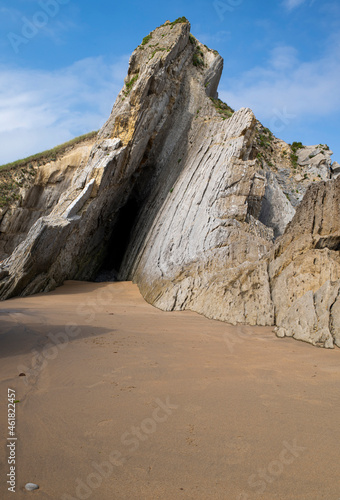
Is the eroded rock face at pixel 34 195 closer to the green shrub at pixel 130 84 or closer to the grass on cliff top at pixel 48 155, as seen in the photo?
the grass on cliff top at pixel 48 155

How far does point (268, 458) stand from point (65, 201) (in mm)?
13719

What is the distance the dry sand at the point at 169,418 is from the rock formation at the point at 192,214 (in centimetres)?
208

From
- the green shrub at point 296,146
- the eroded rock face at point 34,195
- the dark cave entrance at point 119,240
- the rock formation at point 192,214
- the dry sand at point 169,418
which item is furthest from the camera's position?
the eroded rock face at point 34,195

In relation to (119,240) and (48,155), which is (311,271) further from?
(48,155)

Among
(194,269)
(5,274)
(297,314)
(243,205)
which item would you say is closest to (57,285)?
(5,274)

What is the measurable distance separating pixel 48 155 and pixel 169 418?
25598 millimetres

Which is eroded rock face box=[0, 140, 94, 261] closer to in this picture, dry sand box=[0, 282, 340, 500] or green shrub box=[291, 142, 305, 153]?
green shrub box=[291, 142, 305, 153]

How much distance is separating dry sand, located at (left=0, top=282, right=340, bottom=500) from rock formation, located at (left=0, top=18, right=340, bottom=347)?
2.08m

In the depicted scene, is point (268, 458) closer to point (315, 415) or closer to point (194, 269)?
point (315, 415)

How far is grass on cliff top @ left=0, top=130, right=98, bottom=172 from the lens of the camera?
25.6m

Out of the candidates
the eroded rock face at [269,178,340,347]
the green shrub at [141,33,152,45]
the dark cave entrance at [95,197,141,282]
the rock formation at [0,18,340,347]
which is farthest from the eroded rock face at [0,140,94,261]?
the eroded rock face at [269,178,340,347]

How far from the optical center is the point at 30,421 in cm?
276

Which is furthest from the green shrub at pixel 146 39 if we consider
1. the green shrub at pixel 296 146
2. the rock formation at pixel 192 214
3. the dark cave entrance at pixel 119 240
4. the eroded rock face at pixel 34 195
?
the green shrub at pixel 296 146

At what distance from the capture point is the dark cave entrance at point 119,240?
18.6 metres
